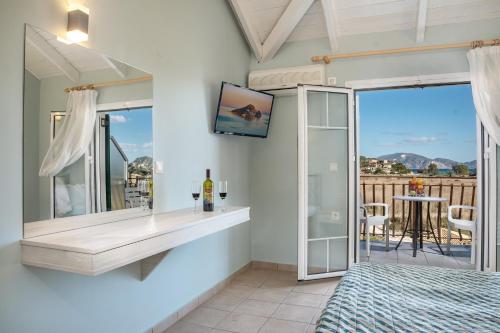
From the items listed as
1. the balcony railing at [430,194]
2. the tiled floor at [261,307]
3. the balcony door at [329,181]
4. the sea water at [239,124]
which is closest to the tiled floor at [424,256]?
the balcony railing at [430,194]

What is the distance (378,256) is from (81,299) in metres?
4.07

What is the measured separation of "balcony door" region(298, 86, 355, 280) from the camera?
3812 millimetres

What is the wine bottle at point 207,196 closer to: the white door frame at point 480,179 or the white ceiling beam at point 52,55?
the white ceiling beam at point 52,55

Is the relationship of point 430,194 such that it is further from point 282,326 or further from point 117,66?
point 117,66

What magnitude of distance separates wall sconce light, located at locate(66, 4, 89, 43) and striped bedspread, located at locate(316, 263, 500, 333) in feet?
6.13

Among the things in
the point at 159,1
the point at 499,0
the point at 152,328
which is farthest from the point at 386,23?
the point at 152,328

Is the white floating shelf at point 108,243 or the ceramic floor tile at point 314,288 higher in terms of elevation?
the white floating shelf at point 108,243

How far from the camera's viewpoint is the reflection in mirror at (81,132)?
5.60ft

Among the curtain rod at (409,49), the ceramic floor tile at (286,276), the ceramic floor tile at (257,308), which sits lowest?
the ceramic floor tile at (286,276)

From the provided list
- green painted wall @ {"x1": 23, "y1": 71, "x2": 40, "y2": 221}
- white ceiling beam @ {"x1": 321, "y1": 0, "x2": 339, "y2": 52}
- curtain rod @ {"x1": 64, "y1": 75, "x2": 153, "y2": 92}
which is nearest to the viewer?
green painted wall @ {"x1": 23, "y1": 71, "x2": 40, "y2": 221}

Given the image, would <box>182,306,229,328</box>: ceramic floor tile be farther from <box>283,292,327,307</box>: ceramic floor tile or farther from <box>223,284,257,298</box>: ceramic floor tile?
<box>283,292,327,307</box>: ceramic floor tile

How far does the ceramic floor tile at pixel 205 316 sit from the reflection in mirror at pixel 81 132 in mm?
1047

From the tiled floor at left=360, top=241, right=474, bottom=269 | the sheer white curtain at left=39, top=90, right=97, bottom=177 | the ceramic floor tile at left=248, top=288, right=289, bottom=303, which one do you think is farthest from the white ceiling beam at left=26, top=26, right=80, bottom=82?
the tiled floor at left=360, top=241, right=474, bottom=269

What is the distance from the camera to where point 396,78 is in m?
3.75
